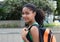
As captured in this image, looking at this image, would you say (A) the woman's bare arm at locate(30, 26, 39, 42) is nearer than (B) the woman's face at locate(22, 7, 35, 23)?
Yes

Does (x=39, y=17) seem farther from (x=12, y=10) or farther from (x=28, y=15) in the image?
(x=12, y=10)

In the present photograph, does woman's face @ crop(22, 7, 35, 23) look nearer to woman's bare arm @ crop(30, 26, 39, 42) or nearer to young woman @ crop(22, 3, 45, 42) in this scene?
young woman @ crop(22, 3, 45, 42)

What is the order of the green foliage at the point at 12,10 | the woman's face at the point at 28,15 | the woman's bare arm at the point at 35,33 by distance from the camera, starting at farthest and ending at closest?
the green foliage at the point at 12,10 → the woman's face at the point at 28,15 → the woman's bare arm at the point at 35,33

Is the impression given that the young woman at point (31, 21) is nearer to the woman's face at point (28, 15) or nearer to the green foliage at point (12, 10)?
the woman's face at point (28, 15)

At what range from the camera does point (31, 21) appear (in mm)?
2900

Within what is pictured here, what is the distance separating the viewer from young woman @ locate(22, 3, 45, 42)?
2785 mm

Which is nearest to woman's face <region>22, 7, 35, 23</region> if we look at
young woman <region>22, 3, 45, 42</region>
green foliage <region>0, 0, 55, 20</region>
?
young woman <region>22, 3, 45, 42</region>

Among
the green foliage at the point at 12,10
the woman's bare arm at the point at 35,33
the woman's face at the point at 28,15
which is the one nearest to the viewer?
the woman's bare arm at the point at 35,33

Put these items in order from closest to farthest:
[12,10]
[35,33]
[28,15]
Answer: [35,33], [28,15], [12,10]

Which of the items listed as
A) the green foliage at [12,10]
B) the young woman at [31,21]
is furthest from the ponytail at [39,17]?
the green foliage at [12,10]

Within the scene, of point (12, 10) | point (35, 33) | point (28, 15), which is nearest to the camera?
point (35, 33)

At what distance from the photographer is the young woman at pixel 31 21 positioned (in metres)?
2.79

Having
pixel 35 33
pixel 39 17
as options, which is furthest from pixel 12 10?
pixel 35 33

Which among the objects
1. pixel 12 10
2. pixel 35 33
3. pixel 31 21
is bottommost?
pixel 12 10
